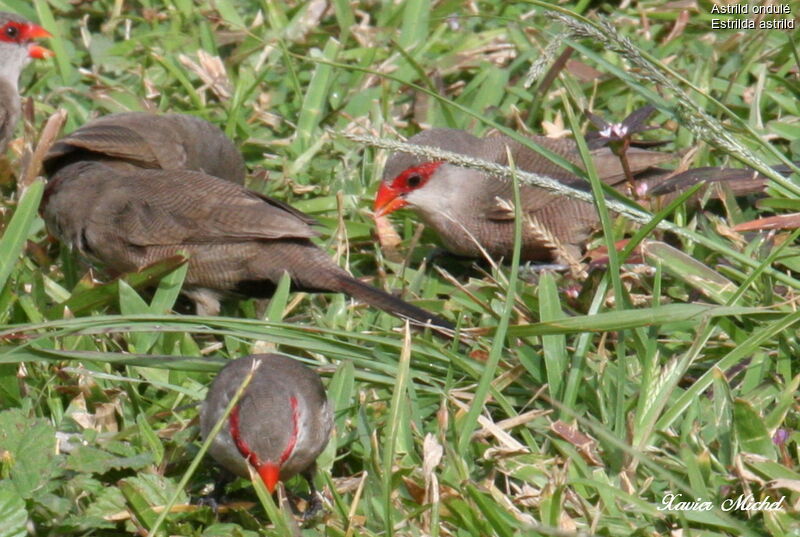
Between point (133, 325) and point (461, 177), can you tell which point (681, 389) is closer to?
point (133, 325)

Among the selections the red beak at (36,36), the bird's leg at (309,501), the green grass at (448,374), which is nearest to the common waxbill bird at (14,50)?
the red beak at (36,36)

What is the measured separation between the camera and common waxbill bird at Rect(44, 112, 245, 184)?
6.09 m

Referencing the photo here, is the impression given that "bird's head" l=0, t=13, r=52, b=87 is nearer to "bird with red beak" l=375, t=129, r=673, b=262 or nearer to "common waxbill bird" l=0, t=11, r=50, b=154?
"common waxbill bird" l=0, t=11, r=50, b=154

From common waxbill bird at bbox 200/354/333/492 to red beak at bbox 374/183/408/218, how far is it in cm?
195

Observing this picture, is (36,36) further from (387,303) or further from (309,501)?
(309,501)

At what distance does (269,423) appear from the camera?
4.15 meters

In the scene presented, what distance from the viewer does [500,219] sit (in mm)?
6332

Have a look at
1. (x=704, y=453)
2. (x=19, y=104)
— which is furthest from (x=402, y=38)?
(x=704, y=453)

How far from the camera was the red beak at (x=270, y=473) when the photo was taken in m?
4.03

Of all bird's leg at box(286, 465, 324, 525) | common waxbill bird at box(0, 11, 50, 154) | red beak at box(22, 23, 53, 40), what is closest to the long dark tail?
bird's leg at box(286, 465, 324, 525)

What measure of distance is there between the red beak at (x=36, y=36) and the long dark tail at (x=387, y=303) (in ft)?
9.59

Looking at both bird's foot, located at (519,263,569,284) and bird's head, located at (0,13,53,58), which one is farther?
bird's head, located at (0,13,53,58)

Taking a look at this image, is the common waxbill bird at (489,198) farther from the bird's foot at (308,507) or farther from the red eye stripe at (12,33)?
the red eye stripe at (12,33)

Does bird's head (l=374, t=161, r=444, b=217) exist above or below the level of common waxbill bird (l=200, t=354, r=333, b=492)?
below
